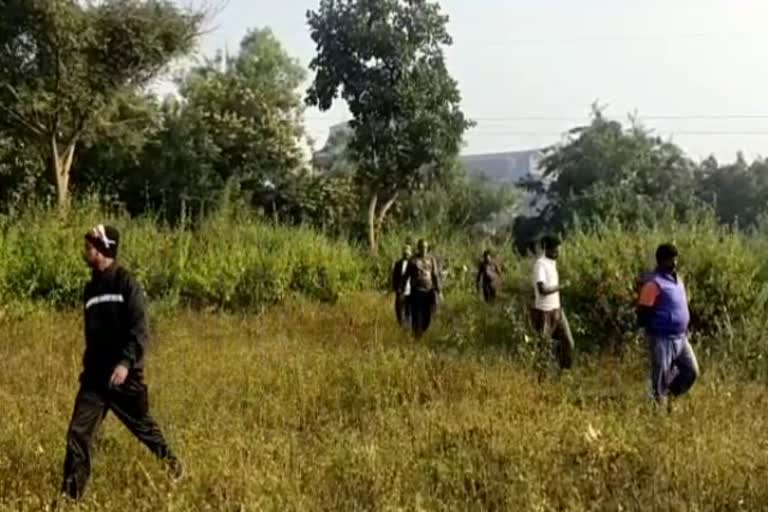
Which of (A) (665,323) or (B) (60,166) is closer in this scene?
(A) (665,323)

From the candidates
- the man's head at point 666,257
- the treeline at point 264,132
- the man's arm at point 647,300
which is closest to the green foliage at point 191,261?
the treeline at point 264,132

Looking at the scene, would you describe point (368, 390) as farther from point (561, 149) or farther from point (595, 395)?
point (561, 149)

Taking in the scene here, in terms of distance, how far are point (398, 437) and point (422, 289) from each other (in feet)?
21.4

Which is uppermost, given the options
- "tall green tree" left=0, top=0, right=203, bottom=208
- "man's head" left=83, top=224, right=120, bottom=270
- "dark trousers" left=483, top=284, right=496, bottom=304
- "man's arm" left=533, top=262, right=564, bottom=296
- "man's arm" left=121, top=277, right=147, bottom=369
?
"tall green tree" left=0, top=0, right=203, bottom=208

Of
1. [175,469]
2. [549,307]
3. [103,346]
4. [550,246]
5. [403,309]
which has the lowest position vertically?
[403,309]

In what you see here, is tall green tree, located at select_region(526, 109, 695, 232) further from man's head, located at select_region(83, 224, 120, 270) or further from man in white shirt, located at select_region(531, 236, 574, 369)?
man's head, located at select_region(83, 224, 120, 270)

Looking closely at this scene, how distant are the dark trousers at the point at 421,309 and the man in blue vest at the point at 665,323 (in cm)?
546

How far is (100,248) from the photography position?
18.7 ft

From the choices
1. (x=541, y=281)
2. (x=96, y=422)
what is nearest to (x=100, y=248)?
(x=96, y=422)

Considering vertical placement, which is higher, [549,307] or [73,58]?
[73,58]

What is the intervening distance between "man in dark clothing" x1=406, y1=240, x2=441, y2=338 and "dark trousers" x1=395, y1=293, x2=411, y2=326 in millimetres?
Answer: 256

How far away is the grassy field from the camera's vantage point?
5.46 meters

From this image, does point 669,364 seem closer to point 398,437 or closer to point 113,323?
point 398,437

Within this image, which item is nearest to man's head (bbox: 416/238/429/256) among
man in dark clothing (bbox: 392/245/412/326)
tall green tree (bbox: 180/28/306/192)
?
man in dark clothing (bbox: 392/245/412/326)
